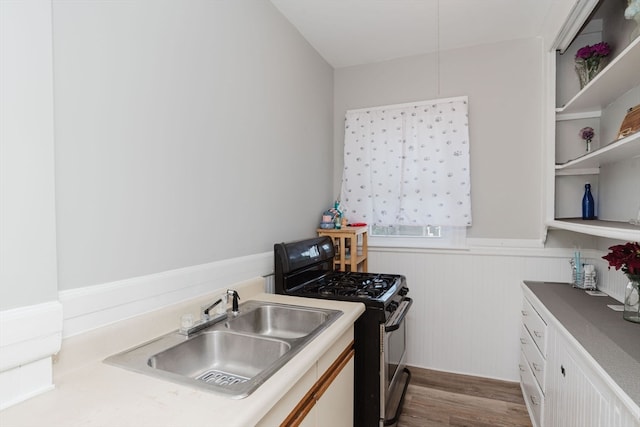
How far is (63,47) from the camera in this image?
985 millimetres

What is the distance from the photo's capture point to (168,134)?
1.34 metres

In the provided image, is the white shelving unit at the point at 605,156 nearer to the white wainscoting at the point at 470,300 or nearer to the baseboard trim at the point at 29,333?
the white wainscoting at the point at 470,300

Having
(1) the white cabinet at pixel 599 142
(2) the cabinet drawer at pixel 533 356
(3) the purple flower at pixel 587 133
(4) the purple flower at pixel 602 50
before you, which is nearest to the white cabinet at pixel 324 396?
(2) the cabinet drawer at pixel 533 356

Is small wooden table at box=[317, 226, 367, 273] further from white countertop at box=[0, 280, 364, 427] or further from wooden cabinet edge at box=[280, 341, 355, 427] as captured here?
white countertop at box=[0, 280, 364, 427]

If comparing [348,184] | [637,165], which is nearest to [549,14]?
[637,165]

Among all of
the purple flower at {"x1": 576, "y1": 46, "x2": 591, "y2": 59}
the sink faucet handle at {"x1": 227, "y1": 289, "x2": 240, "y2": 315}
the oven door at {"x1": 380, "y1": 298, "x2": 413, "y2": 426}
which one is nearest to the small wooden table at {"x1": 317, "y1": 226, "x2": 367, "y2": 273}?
the oven door at {"x1": 380, "y1": 298, "x2": 413, "y2": 426}

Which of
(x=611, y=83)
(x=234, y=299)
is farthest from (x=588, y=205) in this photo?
(x=234, y=299)

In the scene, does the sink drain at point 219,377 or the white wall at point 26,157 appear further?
the sink drain at point 219,377

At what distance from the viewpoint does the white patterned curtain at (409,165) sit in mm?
2635

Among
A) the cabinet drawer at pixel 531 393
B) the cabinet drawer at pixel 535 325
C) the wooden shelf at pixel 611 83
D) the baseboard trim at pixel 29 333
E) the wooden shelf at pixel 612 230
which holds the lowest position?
the cabinet drawer at pixel 531 393

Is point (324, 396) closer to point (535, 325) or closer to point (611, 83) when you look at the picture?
point (535, 325)

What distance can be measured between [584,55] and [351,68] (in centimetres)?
171

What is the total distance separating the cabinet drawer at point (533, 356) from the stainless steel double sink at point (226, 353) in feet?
4.22

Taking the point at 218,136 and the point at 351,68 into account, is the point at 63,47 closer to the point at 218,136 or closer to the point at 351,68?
the point at 218,136
